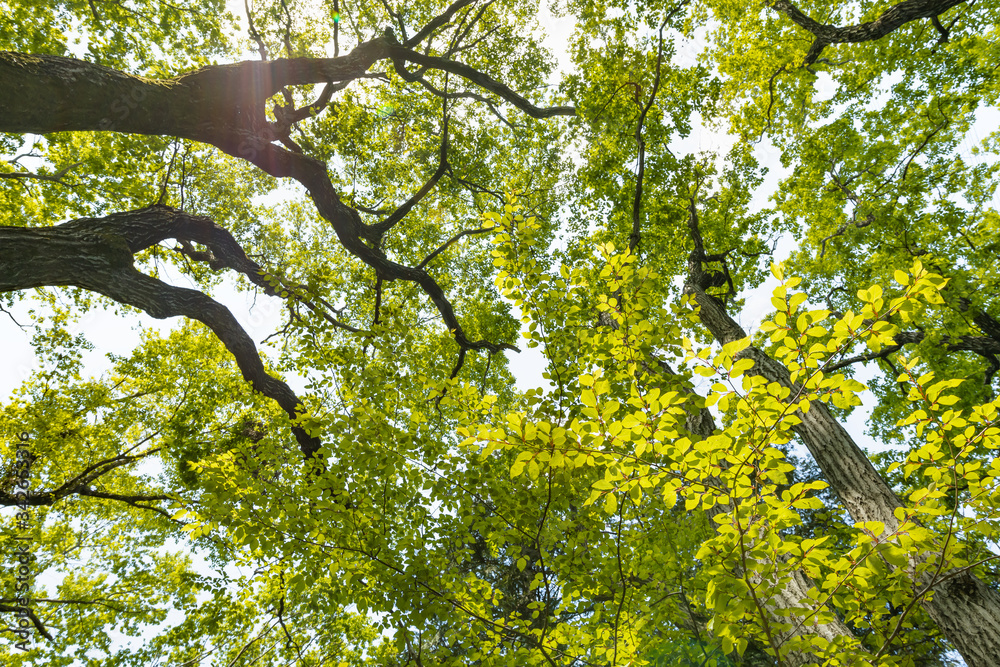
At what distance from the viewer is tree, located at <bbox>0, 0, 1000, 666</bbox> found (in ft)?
8.66

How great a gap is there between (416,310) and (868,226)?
30.5ft

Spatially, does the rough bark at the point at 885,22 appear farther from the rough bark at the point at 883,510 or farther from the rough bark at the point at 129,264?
the rough bark at the point at 129,264

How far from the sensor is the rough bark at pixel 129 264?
349cm

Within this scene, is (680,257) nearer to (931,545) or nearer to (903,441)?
(903,441)

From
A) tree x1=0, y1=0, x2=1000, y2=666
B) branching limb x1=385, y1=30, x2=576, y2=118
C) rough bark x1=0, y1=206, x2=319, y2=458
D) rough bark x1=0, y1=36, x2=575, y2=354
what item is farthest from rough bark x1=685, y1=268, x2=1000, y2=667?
branching limb x1=385, y1=30, x2=576, y2=118

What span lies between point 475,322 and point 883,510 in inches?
265

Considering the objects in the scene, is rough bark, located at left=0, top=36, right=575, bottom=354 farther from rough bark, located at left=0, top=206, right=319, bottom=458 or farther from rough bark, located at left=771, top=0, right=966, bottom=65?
rough bark, located at left=771, top=0, right=966, bottom=65

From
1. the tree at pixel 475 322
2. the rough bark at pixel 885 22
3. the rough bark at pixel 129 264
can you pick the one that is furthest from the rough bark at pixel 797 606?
the rough bark at pixel 885 22

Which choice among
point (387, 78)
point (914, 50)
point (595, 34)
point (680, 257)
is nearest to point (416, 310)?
point (387, 78)

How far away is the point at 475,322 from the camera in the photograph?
892 cm

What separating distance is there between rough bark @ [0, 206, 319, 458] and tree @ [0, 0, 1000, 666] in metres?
0.03

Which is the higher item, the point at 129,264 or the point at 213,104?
the point at 213,104

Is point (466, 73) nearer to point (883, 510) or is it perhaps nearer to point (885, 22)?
point (885, 22)

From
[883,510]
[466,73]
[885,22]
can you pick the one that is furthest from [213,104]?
[885,22]
